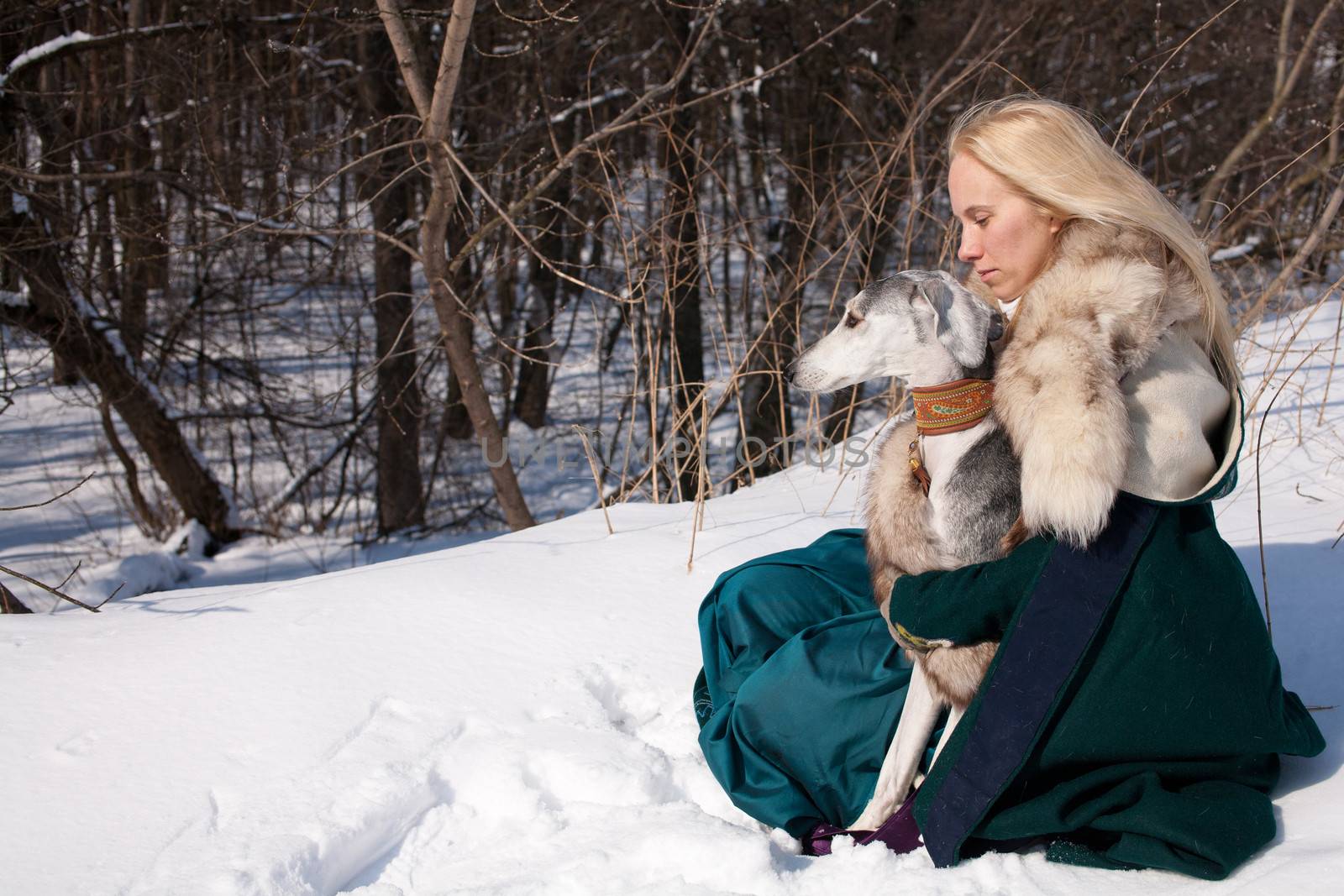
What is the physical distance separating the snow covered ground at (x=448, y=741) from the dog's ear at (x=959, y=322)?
0.96 meters

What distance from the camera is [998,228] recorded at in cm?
215

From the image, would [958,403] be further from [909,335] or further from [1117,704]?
[1117,704]

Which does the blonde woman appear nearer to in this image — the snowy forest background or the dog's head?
the dog's head

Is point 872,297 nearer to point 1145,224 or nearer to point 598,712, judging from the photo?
point 1145,224

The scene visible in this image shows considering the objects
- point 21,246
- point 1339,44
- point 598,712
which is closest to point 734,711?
point 598,712

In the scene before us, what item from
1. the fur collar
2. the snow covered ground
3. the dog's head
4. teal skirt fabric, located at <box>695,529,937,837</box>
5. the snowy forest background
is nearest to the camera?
the fur collar

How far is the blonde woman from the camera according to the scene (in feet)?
5.98

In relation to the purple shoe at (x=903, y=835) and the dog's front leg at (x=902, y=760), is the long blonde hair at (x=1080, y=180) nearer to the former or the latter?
the dog's front leg at (x=902, y=760)

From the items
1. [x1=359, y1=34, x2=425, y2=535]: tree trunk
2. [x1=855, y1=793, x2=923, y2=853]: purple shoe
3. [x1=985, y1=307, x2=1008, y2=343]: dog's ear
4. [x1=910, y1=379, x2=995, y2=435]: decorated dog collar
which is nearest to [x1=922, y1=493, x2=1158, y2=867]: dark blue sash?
[x1=855, y1=793, x2=923, y2=853]: purple shoe

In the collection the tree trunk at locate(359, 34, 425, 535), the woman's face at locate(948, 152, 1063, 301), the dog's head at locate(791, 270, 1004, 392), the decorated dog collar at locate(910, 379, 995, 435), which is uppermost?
the woman's face at locate(948, 152, 1063, 301)

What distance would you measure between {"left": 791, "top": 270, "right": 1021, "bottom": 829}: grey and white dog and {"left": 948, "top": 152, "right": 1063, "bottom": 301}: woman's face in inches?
4.2

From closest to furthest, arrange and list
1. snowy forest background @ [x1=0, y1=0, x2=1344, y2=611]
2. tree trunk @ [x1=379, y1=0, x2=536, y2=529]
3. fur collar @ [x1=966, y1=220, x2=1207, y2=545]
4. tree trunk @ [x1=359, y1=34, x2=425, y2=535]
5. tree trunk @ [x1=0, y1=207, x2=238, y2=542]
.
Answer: fur collar @ [x1=966, y1=220, x2=1207, y2=545] < tree trunk @ [x1=379, y1=0, x2=536, y2=529] < snowy forest background @ [x1=0, y1=0, x2=1344, y2=611] < tree trunk @ [x1=0, y1=207, x2=238, y2=542] < tree trunk @ [x1=359, y1=34, x2=425, y2=535]

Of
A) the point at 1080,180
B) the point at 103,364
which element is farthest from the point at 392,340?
the point at 1080,180

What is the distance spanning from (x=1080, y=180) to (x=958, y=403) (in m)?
0.49
